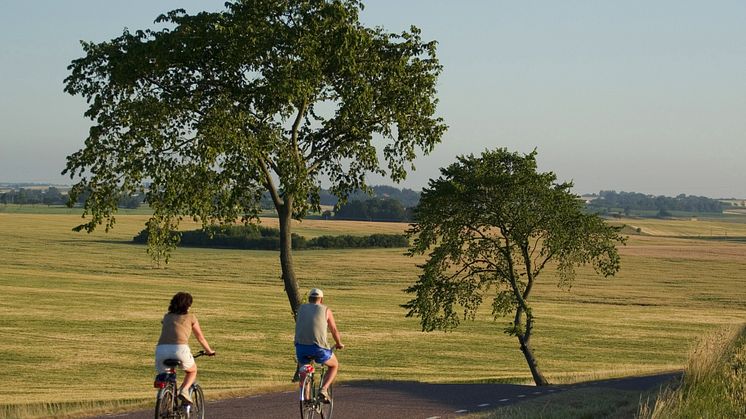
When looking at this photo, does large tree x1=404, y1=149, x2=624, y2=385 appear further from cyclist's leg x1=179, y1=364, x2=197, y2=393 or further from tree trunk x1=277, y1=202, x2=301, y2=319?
cyclist's leg x1=179, y1=364, x2=197, y2=393

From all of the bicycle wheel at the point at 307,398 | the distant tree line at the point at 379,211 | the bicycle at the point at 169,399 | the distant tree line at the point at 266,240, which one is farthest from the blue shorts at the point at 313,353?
the distant tree line at the point at 379,211

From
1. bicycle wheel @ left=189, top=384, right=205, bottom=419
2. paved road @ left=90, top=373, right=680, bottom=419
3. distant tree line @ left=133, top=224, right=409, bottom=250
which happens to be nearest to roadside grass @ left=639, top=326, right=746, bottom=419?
paved road @ left=90, top=373, right=680, bottom=419

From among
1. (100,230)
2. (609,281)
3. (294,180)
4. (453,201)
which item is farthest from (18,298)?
(100,230)

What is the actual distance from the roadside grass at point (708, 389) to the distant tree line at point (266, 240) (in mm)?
101375

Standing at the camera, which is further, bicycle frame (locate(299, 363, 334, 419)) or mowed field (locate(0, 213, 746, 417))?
mowed field (locate(0, 213, 746, 417))

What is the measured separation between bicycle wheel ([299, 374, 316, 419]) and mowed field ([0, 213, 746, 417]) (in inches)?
189

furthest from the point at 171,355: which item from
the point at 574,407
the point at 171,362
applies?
the point at 574,407

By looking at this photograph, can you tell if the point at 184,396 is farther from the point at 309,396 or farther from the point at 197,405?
the point at 309,396

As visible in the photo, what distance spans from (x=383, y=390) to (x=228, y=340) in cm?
3097

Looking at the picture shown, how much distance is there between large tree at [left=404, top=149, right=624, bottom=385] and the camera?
116 ft

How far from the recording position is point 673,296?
83.1 metres

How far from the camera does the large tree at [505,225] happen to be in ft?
116

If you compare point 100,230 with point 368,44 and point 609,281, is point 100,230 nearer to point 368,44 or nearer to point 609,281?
point 609,281

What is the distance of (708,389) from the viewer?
16844 mm
